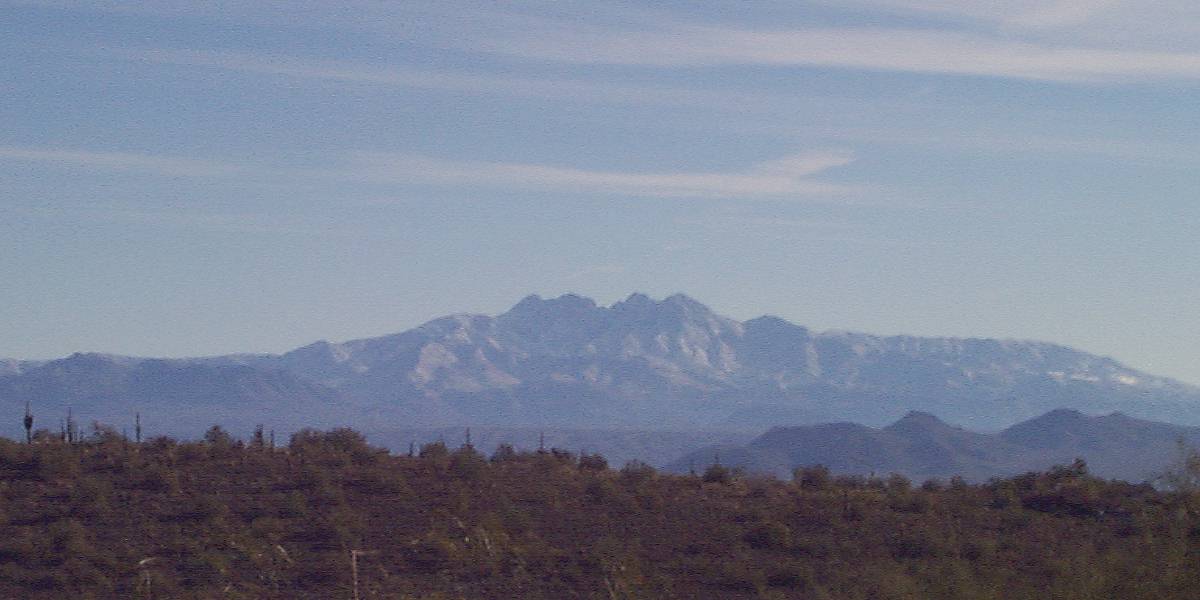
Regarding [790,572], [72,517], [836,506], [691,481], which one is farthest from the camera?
[691,481]

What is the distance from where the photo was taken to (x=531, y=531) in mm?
27031

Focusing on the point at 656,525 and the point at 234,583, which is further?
the point at 656,525

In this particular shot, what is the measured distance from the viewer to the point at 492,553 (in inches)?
1016

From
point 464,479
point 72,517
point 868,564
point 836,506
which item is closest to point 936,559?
point 868,564

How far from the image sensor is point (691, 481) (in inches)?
1264

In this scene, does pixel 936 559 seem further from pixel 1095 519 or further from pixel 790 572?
pixel 1095 519

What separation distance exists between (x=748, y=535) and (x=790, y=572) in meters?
2.17

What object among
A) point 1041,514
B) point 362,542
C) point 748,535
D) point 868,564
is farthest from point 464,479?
point 1041,514

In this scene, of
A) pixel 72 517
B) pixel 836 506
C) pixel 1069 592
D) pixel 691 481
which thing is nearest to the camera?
pixel 1069 592

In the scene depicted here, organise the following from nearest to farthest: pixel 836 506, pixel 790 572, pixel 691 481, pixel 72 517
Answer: pixel 790 572
pixel 72 517
pixel 836 506
pixel 691 481

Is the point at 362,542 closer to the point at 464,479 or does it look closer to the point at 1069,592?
the point at 464,479

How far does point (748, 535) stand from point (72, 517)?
12.8 metres

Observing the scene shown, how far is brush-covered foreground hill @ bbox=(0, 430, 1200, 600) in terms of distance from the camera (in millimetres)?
24422

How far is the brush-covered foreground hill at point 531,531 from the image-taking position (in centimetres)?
2442
